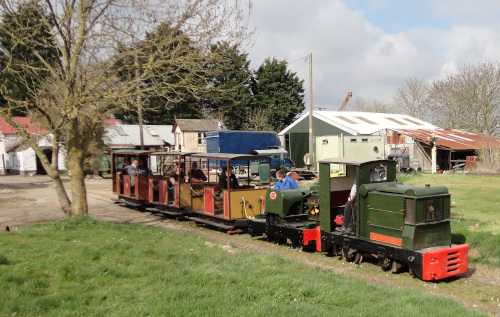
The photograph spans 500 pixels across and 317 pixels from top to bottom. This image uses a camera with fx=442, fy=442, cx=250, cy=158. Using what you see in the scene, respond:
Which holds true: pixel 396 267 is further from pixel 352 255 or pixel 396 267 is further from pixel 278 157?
pixel 278 157

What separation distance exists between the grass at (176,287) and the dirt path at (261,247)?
1.12 metres

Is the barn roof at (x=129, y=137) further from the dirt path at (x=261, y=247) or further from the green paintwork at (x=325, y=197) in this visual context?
the green paintwork at (x=325, y=197)

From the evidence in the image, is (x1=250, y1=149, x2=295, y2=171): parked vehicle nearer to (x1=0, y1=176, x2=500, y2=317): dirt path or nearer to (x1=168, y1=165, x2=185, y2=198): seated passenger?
(x1=0, y1=176, x2=500, y2=317): dirt path

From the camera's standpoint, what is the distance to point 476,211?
12.9 meters

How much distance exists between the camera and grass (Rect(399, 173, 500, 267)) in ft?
30.4

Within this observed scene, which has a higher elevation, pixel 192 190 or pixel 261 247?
pixel 192 190

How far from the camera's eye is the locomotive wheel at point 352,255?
909 centimetres

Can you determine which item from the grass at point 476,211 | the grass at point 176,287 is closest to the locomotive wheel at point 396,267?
the grass at point 176,287

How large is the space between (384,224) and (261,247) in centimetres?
355

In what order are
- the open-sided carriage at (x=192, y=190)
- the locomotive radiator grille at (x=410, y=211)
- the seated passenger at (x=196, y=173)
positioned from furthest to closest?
the seated passenger at (x=196, y=173) < the open-sided carriage at (x=192, y=190) < the locomotive radiator grille at (x=410, y=211)

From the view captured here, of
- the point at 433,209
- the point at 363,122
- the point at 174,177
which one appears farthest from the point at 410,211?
the point at 363,122

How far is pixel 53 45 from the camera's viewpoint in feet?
37.6

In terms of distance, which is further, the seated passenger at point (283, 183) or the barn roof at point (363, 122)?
the barn roof at point (363, 122)

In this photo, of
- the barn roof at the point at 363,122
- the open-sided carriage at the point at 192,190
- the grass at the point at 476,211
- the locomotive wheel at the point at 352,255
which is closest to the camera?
the locomotive wheel at the point at 352,255
